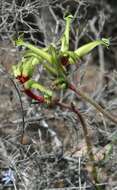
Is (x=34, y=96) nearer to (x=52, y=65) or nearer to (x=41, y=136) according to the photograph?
(x=52, y=65)

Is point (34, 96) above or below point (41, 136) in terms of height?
above

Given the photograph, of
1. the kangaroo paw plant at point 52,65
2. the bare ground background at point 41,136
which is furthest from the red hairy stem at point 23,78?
the bare ground background at point 41,136

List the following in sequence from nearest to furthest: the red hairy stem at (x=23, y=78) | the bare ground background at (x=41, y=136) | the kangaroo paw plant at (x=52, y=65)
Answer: the kangaroo paw plant at (x=52, y=65)
the red hairy stem at (x=23, y=78)
the bare ground background at (x=41, y=136)

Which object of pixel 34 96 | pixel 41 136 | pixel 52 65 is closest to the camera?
pixel 52 65

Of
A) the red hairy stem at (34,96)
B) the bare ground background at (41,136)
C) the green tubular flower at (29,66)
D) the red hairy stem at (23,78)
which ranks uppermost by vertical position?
the green tubular flower at (29,66)

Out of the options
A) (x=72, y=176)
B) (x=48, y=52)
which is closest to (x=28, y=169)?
(x=72, y=176)

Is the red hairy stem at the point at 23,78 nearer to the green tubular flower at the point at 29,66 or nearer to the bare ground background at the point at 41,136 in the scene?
the green tubular flower at the point at 29,66

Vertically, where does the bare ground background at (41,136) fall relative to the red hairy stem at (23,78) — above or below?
below

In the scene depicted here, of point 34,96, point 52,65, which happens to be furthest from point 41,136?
point 52,65

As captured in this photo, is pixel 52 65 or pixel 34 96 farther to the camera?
pixel 34 96

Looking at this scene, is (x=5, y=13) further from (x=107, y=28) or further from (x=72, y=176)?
(x=107, y=28)

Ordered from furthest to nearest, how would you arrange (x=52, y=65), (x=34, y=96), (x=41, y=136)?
(x=41, y=136) → (x=34, y=96) → (x=52, y=65)

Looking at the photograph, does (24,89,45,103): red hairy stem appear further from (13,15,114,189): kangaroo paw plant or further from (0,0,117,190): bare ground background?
(0,0,117,190): bare ground background

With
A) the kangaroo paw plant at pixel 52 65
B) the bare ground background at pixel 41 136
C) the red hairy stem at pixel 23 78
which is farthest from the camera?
the bare ground background at pixel 41 136
